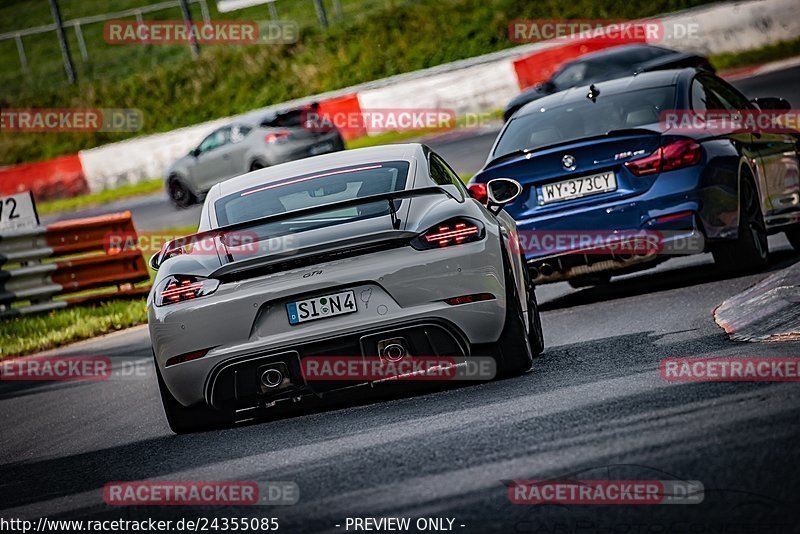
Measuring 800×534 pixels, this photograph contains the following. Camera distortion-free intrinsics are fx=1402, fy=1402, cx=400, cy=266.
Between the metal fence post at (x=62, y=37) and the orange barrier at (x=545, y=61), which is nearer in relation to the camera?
the orange barrier at (x=545, y=61)

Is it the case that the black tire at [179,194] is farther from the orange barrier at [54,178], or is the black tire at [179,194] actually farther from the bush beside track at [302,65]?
the bush beside track at [302,65]

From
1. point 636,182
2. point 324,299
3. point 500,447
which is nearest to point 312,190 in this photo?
point 324,299

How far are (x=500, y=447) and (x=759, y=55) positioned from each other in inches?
935

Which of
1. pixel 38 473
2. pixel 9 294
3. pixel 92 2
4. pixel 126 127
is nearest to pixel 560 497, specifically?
pixel 38 473

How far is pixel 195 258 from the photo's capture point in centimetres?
703

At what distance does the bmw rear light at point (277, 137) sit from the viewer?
2528 cm

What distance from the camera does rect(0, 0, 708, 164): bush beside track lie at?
35906 millimetres

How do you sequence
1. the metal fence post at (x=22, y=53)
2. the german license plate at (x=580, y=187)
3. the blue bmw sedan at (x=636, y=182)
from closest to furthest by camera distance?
the blue bmw sedan at (x=636, y=182), the german license plate at (x=580, y=187), the metal fence post at (x=22, y=53)

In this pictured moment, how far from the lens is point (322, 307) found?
6711 mm

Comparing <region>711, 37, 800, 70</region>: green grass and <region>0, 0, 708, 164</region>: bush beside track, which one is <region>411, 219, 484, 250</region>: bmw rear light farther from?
<region>0, 0, 708, 164</region>: bush beside track

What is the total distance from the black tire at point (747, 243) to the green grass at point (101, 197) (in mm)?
22338

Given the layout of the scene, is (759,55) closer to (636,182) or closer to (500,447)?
(636,182)

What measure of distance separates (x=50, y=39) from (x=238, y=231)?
160 ft

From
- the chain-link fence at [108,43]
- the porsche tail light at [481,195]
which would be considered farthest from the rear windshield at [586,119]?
the chain-link fence at [108,43]
